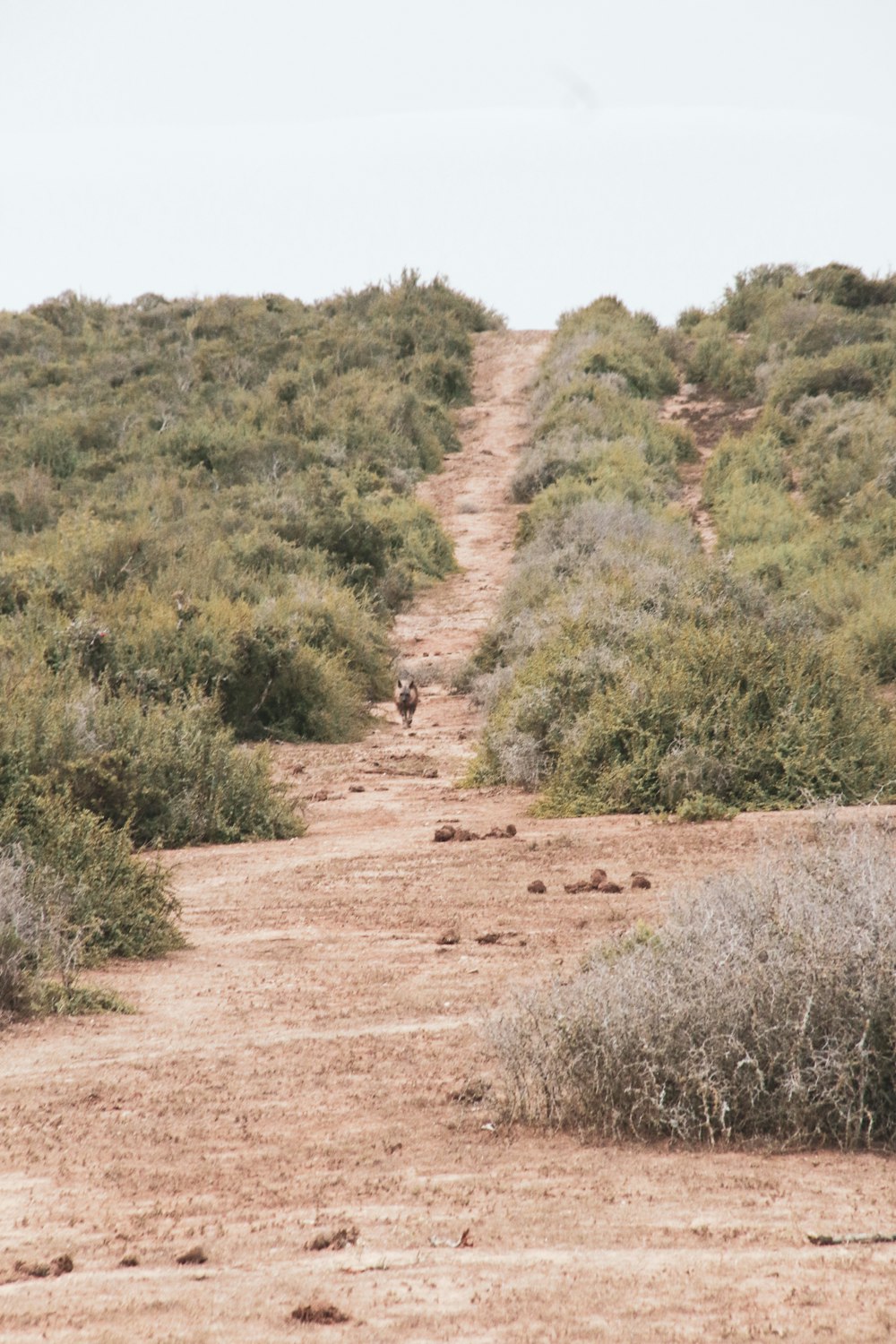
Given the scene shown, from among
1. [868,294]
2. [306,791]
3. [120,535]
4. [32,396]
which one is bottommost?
[306,791]

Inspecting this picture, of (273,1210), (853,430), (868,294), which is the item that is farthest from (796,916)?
(868,294)

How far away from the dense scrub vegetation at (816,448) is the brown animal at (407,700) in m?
4.35

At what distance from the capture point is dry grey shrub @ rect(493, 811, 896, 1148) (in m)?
4.66

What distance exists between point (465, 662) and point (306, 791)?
19.0 feet

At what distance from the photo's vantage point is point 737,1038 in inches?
189

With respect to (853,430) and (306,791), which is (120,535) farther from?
Result: (853,430)

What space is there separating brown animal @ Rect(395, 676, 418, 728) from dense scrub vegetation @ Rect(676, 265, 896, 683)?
4.35 m

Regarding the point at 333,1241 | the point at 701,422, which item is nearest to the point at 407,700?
the point at 333,1241

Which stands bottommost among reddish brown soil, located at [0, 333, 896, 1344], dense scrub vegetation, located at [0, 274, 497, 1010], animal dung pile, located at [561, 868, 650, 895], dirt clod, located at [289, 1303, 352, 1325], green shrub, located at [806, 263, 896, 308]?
animal dung pile, located at [561, 868, 650, 895]

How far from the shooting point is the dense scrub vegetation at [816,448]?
731 inches

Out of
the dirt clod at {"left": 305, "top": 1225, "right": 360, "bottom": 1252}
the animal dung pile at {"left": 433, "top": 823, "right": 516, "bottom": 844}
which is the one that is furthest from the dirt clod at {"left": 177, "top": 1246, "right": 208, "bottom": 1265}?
the animal dung pile at {"left": 433, "top": 823, "right": 516, "bottom": 844}

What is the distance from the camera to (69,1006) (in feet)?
21.5

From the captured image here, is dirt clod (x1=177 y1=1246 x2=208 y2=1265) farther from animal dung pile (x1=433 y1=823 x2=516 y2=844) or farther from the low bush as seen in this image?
animal dung pile (x1=433 y1=823 x2=516 y2=844)

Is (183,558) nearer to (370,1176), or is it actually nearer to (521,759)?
(521,759)
